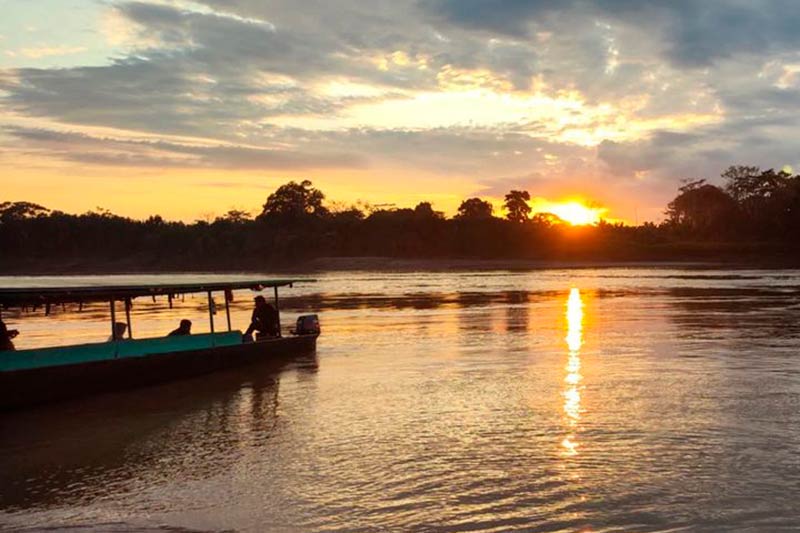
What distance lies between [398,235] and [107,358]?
94741mm

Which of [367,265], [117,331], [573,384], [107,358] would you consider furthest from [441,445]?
[367,265]

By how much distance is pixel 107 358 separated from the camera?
15555 millimetres

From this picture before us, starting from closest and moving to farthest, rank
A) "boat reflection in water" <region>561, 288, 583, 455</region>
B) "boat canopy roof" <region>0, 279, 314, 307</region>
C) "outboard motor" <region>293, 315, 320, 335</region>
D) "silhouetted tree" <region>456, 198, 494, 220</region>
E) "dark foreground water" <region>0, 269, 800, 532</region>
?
"dark foreground water" <region>0, 269, 800, 532</region> → "boat reflection in water" <region>561, 288, 583, 455</region> → "boat canopy roof" <region>0, 279, 314, 307</region> → "outboard motor" <region>293, 315, 320, 335</region> → "silhouetted tree" <region>456, 198, 494, 220</region>

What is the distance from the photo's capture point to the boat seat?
14.1 meters

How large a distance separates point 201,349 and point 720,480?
12371 mm

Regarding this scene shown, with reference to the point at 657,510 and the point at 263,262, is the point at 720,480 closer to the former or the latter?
the point at 657,510

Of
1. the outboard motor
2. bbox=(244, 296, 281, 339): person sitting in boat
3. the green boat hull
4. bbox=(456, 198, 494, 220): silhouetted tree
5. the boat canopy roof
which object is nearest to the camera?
the green boat hull

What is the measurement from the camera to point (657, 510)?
310 inches

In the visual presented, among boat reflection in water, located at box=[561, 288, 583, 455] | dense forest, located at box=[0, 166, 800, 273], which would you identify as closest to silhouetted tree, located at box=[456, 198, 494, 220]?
dense forest, located at box=[0, 166, 800, 273]

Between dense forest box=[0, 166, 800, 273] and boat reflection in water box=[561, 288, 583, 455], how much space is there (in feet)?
242

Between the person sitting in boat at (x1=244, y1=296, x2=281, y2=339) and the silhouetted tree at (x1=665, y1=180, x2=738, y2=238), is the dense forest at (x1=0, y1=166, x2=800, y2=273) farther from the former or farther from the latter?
the person sitting in boat at (x1=244, y1=296, x2=281, y2=339)

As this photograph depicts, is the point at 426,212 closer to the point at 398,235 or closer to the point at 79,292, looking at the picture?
the point at 398,235

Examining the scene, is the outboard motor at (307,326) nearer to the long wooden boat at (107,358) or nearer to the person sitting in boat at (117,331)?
the long wooden boat at (107,358)

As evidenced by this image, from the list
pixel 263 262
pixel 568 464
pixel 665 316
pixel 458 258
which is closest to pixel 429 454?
pixel 568 464
